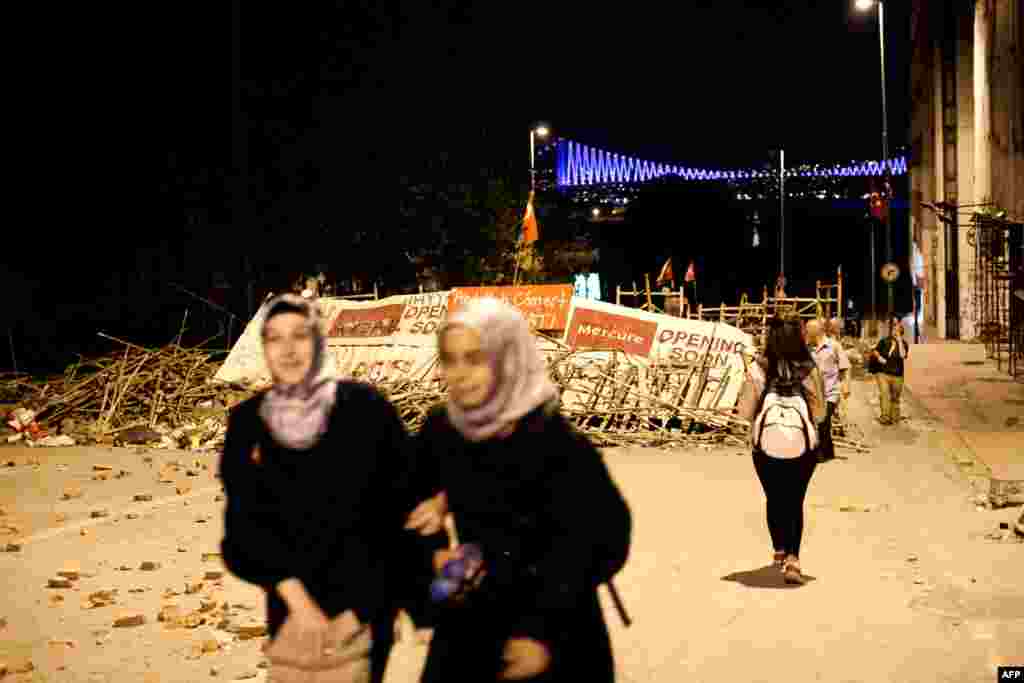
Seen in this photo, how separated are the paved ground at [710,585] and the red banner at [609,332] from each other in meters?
4.40

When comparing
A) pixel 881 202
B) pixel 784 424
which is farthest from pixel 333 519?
pixel 881 202

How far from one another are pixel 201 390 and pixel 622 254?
11230 centimetres

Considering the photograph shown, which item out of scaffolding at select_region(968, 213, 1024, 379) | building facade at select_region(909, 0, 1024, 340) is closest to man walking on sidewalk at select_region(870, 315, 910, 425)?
scaffolding at select_region(968, 213, 1024, 379)

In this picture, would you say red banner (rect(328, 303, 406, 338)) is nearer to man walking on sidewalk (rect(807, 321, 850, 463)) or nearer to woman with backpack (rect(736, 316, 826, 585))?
man walking on sidewalk (rect(807, 321, 850, 463))

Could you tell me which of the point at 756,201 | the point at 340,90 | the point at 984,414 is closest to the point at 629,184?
the point at 756,201

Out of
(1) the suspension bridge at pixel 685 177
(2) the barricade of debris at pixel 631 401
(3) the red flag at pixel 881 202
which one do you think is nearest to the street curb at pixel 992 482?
(2) the barricade of debris at pixel 631 401

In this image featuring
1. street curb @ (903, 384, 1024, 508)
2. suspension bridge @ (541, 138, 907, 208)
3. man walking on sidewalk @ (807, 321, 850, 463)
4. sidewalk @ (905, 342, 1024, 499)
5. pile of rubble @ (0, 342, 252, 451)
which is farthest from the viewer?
suspension bridge @ (541, 138, 907, 208)

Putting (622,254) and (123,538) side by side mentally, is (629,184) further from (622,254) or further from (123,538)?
(123,538)

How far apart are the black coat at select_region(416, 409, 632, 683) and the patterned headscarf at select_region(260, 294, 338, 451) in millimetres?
508

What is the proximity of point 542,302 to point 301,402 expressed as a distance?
17.1 metres

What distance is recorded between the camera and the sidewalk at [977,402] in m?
16.0

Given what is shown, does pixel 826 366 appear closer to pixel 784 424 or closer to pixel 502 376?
pixel 784 424

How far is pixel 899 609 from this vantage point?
329 inches

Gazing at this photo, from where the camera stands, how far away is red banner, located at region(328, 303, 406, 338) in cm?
2192
